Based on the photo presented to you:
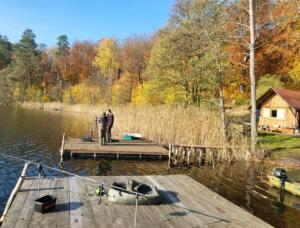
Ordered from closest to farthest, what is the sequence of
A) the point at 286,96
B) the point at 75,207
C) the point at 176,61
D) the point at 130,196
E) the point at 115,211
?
the point at 115,211 < the point at 75,207 < the point at 130,196 < the point at 176,61 < the point at 286,96

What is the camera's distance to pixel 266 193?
12.0 m

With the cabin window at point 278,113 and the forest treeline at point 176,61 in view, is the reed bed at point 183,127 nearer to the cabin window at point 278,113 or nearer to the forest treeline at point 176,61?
the forest treeline at point 176,61

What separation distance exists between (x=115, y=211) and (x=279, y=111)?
1058 inches

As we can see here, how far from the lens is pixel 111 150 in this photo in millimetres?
17812

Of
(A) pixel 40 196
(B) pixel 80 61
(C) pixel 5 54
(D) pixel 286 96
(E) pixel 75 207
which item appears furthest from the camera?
(C) pixel 5 54

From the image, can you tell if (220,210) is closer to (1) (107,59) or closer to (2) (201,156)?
(2) (201,156)

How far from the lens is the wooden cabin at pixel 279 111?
2872 centimetres

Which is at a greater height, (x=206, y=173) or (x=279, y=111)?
(x=279, y=111)

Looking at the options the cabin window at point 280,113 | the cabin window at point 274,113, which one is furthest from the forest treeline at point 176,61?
the cabin window at point 280,113

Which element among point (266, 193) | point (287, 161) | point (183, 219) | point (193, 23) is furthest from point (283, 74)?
point (183, 219)

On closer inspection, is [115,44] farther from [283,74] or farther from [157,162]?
[157,162]

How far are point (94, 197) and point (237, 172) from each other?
8875mm

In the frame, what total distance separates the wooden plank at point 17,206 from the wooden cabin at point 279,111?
25.1m

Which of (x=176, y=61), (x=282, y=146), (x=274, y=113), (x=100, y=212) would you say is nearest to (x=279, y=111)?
(x=274, y=113)
